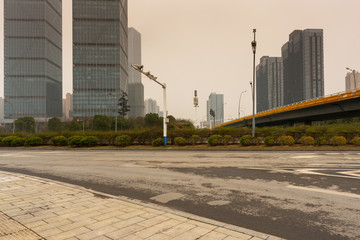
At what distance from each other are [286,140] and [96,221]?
20316 mm

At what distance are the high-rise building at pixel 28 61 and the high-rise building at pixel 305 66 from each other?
159904 millimetres

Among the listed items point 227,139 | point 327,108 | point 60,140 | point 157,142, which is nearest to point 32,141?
point 60,140

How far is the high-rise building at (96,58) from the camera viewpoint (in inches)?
5290

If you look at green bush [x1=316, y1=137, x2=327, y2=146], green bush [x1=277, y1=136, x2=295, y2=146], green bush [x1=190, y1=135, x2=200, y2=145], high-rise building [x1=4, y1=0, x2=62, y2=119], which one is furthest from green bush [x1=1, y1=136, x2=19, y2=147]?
high-rise building [x1=4, y1=0, x2=62, y2=119]

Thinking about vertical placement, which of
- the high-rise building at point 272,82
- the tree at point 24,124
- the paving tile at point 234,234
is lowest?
the paving tile at point 234,234

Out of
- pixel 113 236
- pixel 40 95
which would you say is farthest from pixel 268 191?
pixel 40 95

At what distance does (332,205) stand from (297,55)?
136 meters

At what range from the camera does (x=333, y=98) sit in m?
26.9

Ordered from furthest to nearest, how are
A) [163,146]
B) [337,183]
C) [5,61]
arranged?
[5,61]
[163,146]
[337,183]

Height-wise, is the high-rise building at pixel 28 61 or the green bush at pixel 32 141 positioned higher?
the high-rise building at pixel 28 61

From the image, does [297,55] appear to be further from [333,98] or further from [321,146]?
[321,146]

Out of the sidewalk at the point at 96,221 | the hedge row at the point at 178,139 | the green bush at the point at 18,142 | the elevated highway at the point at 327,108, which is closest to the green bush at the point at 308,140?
the hedge row at the point at 178,139

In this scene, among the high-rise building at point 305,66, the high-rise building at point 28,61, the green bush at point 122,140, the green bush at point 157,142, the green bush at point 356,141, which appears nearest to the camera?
the green bush at point 356,141

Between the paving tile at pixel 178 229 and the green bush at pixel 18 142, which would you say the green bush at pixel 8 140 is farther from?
the paving tile at pixel 178 229
